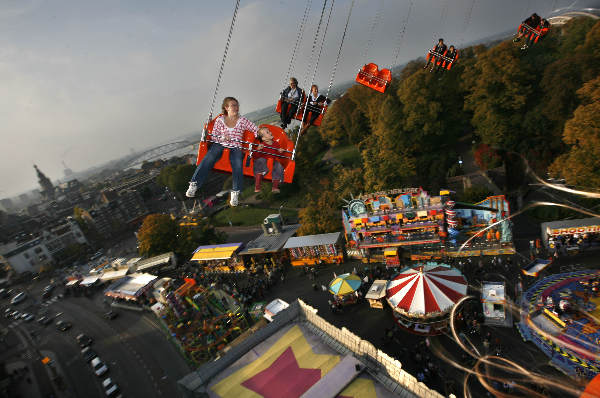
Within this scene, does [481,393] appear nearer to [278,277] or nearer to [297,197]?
[278,277]

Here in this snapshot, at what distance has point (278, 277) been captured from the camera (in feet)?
89.5

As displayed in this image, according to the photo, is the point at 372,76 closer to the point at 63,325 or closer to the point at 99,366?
the point at 99,366

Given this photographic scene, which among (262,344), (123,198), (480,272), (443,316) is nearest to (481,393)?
(443,316)

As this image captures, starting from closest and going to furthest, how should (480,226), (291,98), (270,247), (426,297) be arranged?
(291,98) < (426,297) < (480,226) < (270,247)

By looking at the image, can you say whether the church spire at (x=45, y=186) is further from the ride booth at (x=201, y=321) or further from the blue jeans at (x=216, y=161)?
the blue jeans at (x=216, y=161)

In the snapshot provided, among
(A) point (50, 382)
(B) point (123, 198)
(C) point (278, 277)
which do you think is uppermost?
(C) point (278, 277)

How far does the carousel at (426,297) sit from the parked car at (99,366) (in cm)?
2161

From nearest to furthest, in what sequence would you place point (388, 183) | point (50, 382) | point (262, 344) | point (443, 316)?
point (262, 344) → point (443, 316) → point (50, 382) → point (388, 183)

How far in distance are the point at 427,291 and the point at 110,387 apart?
22036mm

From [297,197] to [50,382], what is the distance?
112ft

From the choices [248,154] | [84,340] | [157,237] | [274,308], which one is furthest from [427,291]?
[157,237]

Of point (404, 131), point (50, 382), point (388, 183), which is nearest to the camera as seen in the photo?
point (50, 382)

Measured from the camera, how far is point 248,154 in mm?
9172

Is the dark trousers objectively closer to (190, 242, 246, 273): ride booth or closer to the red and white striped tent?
the red and white striped tent
